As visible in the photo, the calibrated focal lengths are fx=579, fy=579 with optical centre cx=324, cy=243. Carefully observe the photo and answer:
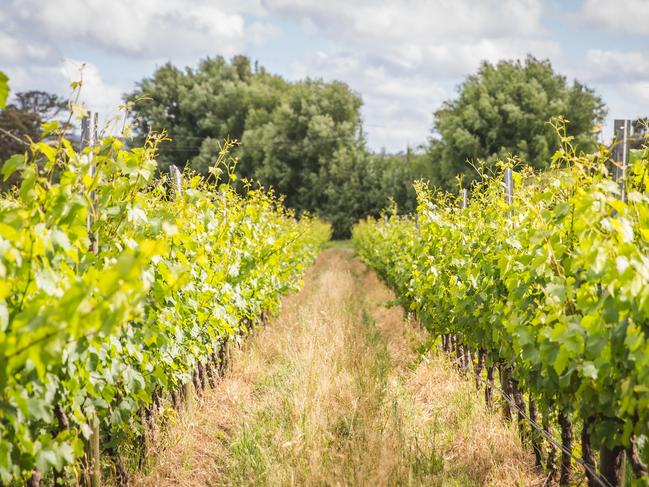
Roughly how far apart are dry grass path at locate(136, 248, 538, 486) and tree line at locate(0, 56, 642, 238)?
16.8 meters

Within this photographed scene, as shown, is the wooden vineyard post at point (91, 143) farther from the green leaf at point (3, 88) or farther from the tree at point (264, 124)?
the tree at point (264, 124)

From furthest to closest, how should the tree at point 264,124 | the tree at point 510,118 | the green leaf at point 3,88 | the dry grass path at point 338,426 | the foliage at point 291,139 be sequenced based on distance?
the tree at point 264,124, the foliage at point 291,139, the tree at point 510,118, the dry grass path at point 338,426, the green leaf at point 3,88

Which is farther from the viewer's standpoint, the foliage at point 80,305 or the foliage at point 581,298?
the foliage at point 581,298

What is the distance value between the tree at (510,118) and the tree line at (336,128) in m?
0.06

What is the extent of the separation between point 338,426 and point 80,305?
9.61ft

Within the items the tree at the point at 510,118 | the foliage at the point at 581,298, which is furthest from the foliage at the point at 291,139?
the foliage at the point at 581,298

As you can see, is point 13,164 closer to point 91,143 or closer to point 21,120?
point 91,143

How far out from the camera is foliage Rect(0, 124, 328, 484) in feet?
5.83

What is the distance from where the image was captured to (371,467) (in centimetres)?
351

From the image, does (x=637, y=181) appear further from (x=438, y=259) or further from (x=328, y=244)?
(x=328, y=244)

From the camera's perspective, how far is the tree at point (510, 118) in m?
28.7

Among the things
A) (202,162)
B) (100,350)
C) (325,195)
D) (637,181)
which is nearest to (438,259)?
(637,181)

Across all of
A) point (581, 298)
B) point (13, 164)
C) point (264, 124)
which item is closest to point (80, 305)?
→ point (13, 164)

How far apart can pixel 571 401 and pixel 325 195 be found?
114 ft
